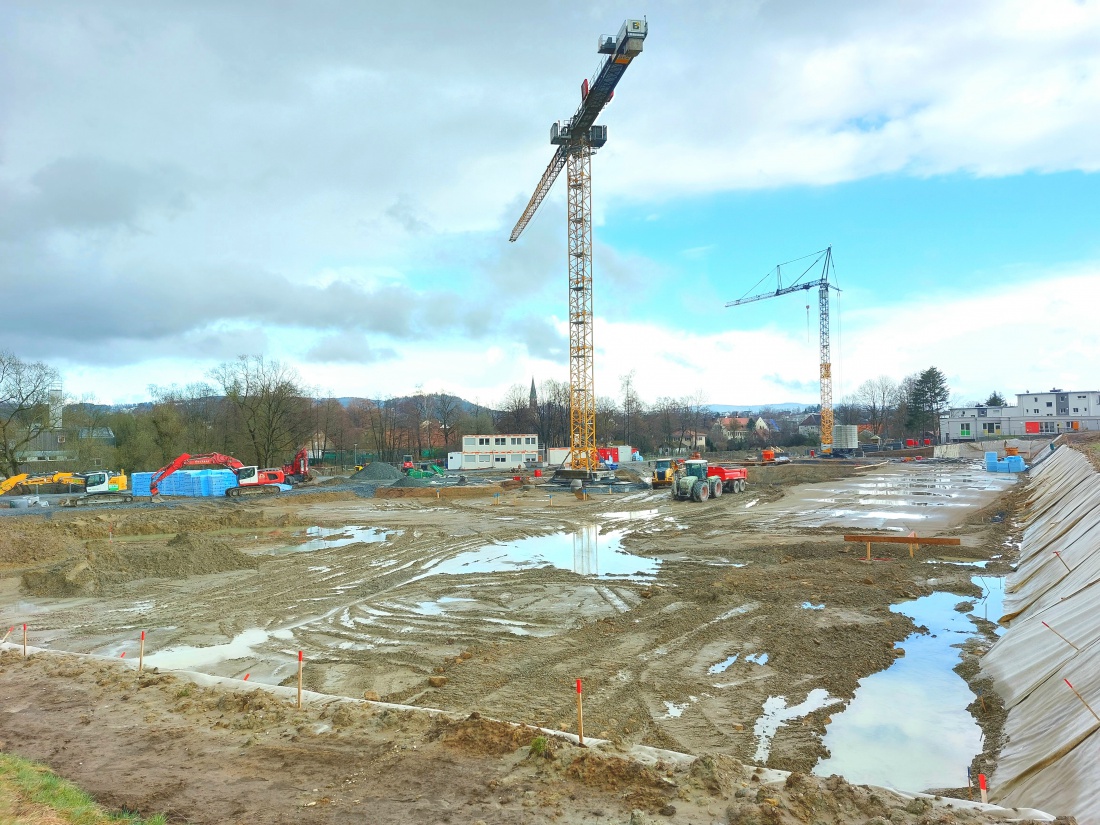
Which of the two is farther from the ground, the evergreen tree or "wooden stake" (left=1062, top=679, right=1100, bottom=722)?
the evergreen tree

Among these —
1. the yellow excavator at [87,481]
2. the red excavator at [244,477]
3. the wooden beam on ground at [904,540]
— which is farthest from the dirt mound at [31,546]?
the wooden beam on ground at [904,540]

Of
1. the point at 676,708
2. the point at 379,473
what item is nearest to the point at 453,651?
the point at 676,708

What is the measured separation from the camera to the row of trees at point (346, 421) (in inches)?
2141

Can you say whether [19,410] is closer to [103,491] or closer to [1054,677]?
[103,491]

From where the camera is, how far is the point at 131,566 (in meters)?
19.2

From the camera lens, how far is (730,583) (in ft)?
53.2

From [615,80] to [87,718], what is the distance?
4933cm

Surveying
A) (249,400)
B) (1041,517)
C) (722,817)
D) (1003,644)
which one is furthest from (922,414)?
(722,817)

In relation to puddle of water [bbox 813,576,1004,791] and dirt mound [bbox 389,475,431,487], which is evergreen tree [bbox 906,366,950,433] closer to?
dirt mound [bbox 389,475,431,487]

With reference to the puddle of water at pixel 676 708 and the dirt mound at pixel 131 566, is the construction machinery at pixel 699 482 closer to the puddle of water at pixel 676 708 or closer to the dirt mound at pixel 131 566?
the dirt mound at pixel 131 566

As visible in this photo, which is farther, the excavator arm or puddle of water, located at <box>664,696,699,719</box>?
the excavator arm

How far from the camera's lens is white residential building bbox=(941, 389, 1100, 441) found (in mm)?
88812

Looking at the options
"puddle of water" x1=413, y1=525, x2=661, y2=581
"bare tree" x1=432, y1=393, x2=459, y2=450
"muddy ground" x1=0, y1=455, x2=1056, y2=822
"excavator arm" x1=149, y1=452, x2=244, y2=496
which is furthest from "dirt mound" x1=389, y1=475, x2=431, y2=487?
"bare tree" x1=432, y1=393, x2=459, y2=450

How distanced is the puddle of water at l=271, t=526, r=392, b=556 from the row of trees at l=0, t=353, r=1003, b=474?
3628 centimetres
